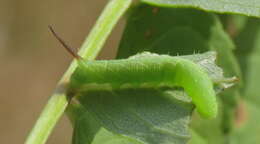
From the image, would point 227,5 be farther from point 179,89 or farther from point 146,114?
point 146,114

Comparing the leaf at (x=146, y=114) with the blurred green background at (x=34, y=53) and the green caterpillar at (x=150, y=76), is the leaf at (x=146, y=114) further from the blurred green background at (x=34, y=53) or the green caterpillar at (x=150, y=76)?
the blurred green background at (x=34, y=53)

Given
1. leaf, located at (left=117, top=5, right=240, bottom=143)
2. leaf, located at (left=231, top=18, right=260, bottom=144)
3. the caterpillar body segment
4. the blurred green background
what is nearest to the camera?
the caterpillar body segment

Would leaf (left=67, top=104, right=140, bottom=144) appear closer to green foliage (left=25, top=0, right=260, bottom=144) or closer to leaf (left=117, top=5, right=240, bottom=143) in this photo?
green foliage (left=25, top=0, right=260, bottom=144)

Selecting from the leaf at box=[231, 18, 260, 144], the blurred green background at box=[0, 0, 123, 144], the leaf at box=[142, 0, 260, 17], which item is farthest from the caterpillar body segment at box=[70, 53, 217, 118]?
the blurred green background at box=[0, 0, 123, 144]


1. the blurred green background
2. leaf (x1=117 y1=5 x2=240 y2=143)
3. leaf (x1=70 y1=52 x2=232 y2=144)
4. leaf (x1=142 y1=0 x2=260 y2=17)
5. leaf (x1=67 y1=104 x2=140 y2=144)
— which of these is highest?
leaf (x1=142 y1=0 x2=260 y2=17)

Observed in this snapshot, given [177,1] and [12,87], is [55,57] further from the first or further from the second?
[177,1]

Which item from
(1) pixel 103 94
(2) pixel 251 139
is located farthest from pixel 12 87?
(1) pixel 103 94

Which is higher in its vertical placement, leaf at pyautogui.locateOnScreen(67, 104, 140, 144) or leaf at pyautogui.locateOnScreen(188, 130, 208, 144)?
leaf at pyautogui.locateOnScreen(67, 104, 140, 144)
